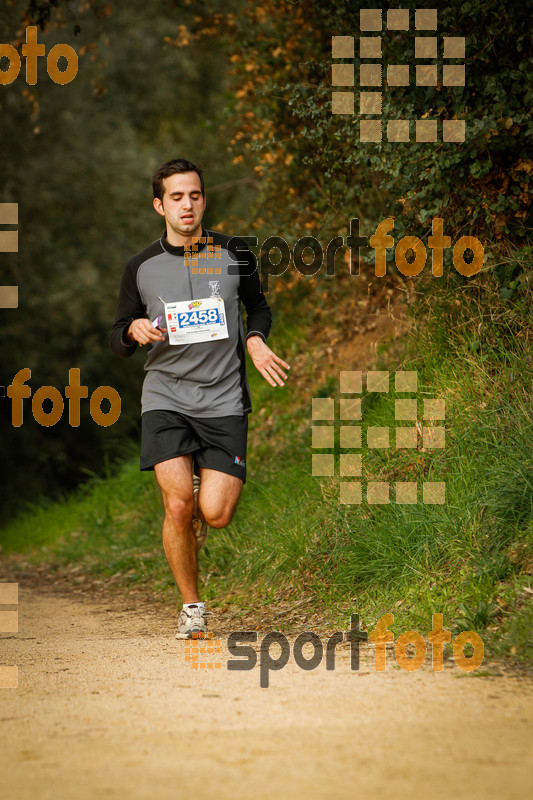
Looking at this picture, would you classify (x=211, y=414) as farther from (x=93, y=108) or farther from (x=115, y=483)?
(x=93, y=108)

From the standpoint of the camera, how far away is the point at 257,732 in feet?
10.9

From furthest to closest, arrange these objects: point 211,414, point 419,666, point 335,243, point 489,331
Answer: point 335,243 < point 489,331 < point 211,414 < point 419,666

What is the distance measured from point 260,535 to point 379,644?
6.54ft

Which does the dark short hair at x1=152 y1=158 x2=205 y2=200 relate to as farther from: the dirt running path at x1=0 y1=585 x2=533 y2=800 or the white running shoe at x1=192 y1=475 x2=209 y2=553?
the dirt running path at x1=0 y1=585 x2=533 y2=800

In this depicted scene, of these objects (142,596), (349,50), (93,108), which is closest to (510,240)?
(349,50)

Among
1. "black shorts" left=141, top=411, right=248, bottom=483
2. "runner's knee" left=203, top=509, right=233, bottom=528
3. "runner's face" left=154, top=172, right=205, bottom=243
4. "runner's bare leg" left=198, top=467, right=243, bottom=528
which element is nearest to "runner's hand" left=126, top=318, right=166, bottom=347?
"black shorts" left=141, top=411, right=248, bottom=483

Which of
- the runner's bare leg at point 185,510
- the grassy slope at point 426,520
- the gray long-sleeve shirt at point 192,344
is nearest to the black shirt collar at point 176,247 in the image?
the gray long-sleeve shirt at point 192,344

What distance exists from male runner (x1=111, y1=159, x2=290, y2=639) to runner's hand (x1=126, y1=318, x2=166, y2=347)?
0.01 meters

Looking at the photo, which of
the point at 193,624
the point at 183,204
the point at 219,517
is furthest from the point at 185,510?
the point at 183,204

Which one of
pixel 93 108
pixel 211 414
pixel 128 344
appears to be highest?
pixel 93 108

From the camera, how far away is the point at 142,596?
721 cm

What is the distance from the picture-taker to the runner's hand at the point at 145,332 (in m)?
5.11

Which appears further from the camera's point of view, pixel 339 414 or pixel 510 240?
pixel 339 414

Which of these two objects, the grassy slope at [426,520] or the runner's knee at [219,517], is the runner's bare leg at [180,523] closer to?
the runner's knee at [219,517]
